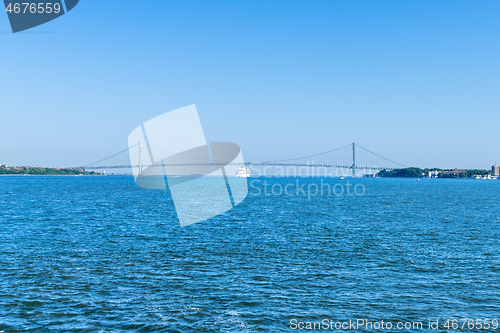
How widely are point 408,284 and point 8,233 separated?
24922 mm

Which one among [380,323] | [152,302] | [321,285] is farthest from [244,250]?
[380,323]

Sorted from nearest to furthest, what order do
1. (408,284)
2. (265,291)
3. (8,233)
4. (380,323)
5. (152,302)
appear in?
1. (380,323)
2. (152,302)
3. (265,291)
4. (408,284)
5. (8,233)

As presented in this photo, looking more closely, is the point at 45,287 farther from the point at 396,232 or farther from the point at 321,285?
the point at 396,232

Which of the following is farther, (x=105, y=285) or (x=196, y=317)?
(x=105, y=285)

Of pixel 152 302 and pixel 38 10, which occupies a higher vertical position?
pixel 38 10

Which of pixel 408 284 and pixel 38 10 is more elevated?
pixel 38 10

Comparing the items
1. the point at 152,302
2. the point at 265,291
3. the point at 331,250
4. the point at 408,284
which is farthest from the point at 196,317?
the point at 331,250

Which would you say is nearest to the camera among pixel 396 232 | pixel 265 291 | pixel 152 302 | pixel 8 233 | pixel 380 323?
pixel 380 323

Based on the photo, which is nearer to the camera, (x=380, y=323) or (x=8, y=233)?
(x=380, y=323)

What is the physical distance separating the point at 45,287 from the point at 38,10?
943cm

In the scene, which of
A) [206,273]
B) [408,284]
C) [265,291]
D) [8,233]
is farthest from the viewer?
[8,233]

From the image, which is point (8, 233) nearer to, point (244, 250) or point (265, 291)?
point (244, 250)

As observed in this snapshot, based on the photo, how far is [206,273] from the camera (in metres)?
16.7

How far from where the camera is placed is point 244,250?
2150 cm
